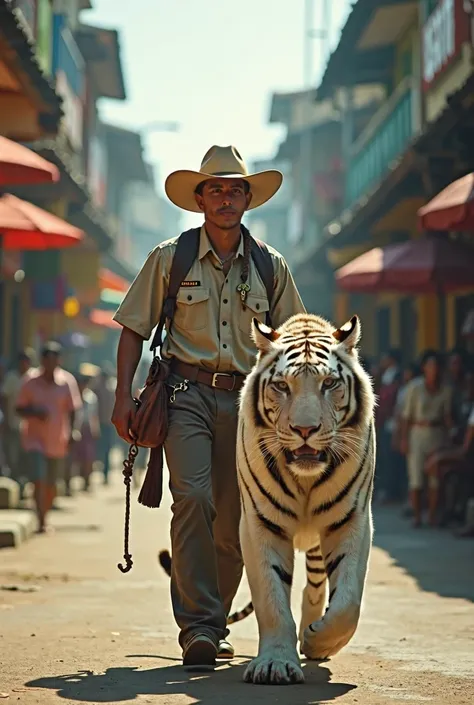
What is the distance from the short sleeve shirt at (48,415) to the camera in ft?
46.2

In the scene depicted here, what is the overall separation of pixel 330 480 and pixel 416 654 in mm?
1070

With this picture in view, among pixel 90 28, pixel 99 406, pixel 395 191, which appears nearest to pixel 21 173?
pixel 395 191

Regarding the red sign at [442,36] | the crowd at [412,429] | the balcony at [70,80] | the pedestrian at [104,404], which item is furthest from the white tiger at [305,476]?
the balcony at [70,80]

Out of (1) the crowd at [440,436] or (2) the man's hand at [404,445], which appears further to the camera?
(2) the man's hand at [404,445]

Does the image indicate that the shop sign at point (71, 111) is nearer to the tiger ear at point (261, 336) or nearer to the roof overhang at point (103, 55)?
the roof overhang at point (103, 55)

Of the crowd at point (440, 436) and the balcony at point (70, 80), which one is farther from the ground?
the balcony at point (70, 80)

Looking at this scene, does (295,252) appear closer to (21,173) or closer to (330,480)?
(21,173)

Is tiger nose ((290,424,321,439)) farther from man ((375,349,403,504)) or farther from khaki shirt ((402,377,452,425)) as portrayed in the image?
man ((375,349,403,504))

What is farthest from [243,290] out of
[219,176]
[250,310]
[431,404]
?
[431,404]

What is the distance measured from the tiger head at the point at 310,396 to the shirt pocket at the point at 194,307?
17.5 inches

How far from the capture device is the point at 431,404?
48.7ft

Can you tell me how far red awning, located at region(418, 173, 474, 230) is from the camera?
11305 mm

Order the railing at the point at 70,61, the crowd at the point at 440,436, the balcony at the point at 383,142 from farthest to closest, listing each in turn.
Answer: the railing at the point at 70,61, the balcony at the point at 383,142, the crowd at the point at 440,436

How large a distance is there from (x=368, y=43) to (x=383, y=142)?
5.82 feet
